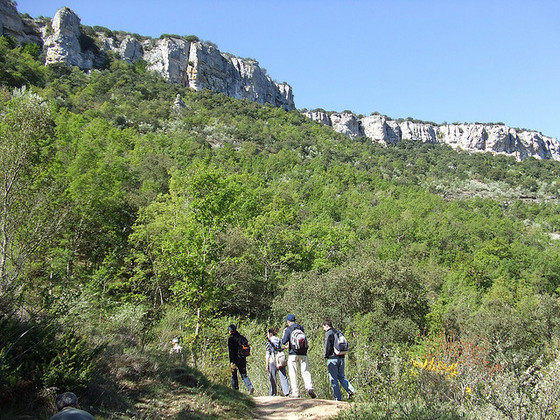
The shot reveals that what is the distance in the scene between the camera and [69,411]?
301 centimetres

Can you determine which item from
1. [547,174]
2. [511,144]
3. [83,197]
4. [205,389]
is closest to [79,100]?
[83,197]

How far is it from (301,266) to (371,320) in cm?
802

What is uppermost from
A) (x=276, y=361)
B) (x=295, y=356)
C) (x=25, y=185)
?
(x=25, y=185)

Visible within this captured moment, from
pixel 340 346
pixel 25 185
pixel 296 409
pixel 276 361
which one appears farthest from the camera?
pixel 25 185

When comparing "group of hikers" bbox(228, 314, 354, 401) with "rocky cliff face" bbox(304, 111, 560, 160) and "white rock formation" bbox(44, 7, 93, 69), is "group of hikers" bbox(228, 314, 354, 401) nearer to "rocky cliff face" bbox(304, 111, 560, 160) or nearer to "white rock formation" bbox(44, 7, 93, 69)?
"white rock formation" bbox(44, 7, 93, 69)

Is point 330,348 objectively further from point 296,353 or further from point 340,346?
point 296,353

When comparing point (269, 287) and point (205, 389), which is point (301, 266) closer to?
point (269, 287)

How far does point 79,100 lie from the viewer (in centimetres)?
4938

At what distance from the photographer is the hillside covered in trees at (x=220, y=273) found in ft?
15.3

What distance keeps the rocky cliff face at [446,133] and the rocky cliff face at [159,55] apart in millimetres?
24489

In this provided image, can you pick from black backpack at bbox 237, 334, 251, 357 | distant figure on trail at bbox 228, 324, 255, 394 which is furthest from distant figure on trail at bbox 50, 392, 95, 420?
black backpack at bbox 237, 334, 251, 357

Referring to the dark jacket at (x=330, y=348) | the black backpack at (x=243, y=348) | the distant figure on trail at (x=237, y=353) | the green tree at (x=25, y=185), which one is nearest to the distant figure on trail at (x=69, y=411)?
the distant figure on trail at (x=237, y=353)

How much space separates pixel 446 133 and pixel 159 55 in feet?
367

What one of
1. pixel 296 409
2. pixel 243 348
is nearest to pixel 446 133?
pixel 243 348
